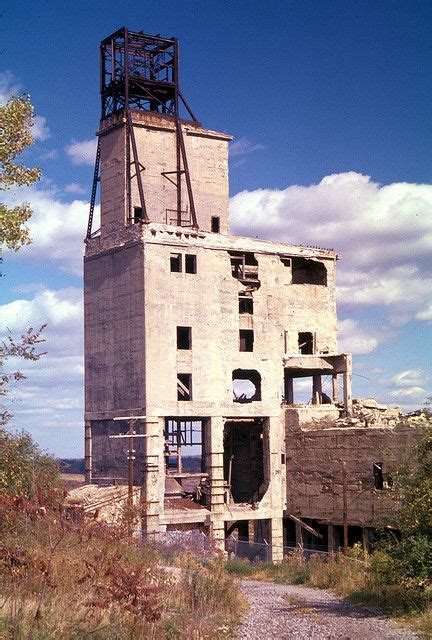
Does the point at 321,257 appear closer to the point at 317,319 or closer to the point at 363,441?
the point at 317,319

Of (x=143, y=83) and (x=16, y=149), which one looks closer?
(x=16, y=149)

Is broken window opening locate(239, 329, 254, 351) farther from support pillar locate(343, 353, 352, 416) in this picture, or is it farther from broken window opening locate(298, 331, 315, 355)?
support pillar locate(343, 353, 352, 416)

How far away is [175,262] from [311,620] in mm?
26222

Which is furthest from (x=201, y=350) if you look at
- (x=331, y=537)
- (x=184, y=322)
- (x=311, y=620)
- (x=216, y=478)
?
(x=311, y=620)

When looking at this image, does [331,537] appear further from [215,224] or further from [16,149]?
[16,149]

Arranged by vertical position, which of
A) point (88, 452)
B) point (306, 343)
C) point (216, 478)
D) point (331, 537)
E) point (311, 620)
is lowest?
point (331, 537)

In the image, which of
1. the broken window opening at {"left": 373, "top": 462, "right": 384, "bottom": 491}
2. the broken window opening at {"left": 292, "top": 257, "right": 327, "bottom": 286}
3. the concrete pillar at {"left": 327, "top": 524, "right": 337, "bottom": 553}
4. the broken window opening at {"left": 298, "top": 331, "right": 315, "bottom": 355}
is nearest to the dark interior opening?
the broken window opening at {"left": 298, "top": 331, "right": 315, "bottom": 355}

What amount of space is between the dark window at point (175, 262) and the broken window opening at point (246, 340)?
479 cm

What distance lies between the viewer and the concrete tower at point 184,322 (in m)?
39.3

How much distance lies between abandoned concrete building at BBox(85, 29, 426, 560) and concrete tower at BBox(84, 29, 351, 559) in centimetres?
7

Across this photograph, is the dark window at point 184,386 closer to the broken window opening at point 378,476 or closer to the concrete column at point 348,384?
the concrete column at point 348,384

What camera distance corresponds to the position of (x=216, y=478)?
40031mm

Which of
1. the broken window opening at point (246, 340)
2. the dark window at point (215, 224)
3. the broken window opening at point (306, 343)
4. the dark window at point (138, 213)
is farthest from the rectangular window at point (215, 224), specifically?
the broken window opening at point (306, 343)

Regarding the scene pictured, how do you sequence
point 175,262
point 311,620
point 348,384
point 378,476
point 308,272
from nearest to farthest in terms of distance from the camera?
point 311,620 → point 378,476 → point 175,262 → point 348,384 → point 308,272
